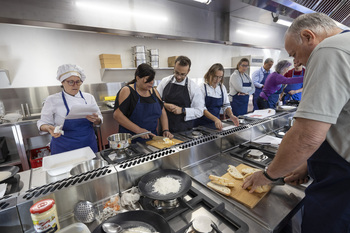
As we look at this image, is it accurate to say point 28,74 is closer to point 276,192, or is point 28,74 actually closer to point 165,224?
point 165,224

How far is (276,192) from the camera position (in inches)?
44.4

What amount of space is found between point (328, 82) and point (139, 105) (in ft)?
5.63

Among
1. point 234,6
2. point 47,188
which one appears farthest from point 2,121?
point 234,6

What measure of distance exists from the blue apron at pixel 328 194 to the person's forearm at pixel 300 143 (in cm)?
18

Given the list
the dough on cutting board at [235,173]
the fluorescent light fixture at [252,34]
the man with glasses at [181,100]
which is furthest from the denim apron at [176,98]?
the fluorescent light fixture at [252,34]

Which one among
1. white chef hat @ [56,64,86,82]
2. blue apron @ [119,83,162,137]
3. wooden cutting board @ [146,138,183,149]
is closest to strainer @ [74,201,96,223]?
wooden cutting board @ [146,138,183,149]

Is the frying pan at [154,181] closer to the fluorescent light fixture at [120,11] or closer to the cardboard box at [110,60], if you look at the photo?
the fluorescent light fixture at [120,11]

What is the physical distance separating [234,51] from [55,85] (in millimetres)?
6044

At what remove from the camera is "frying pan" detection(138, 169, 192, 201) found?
97 cm

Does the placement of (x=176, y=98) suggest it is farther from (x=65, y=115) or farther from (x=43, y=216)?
(x=43, y=216)

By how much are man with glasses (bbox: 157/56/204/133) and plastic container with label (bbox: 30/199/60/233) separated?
70.7 inches

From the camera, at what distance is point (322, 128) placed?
2.41 feet

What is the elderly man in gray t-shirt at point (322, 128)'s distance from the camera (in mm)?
706

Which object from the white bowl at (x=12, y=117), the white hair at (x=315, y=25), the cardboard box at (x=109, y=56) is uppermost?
the cardboard box at (x=109, y=56)
